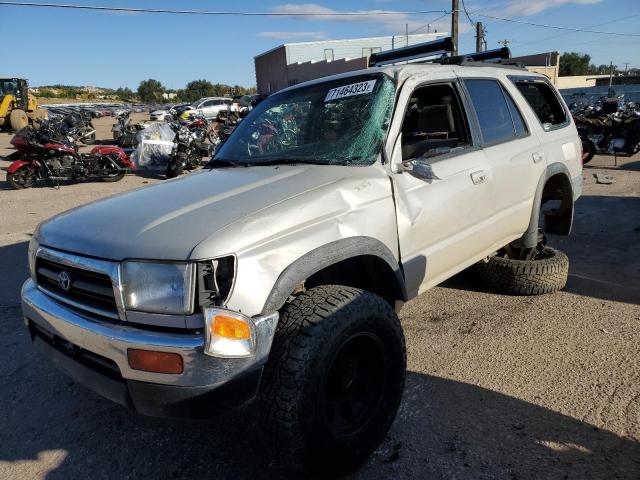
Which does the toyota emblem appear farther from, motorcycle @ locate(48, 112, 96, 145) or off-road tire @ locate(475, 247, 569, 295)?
motorcycle @ locate(48, 112, 96, 145)

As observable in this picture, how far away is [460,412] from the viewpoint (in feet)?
9.20

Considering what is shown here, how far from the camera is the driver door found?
2.88 metres

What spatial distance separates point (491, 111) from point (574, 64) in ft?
296

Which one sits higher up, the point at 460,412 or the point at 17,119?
the point at 17,119

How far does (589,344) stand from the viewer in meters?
3.49

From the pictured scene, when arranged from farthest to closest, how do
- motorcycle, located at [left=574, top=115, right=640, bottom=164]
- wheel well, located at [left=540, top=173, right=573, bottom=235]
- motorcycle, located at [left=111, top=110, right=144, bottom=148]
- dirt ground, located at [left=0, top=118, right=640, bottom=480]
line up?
motorcycle, located at [left=111, top=110, right=144, bottom=148] < motorcycle, located at [left=574, top=115, right=640, bottom=164] < wheel well, located at [left=540, top=173, right=573, bottom=235] < dirt ground, located at [left=0, top=118, right=640, bottom=480]

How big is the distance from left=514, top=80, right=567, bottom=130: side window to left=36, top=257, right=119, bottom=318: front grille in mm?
4104

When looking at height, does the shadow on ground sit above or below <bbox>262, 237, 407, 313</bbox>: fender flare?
below

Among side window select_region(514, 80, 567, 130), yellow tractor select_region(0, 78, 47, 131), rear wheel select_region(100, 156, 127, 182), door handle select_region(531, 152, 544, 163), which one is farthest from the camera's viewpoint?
yellow tractor select_region(0, 78, 47, 131)

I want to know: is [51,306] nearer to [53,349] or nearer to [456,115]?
[53,349]

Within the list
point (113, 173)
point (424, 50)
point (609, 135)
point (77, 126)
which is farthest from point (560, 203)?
point (77, 126)

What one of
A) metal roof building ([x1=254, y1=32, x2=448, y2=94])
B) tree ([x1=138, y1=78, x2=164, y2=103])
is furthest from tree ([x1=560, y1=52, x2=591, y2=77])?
tree ([x1=138, y1=78, x2=164, y2=103])

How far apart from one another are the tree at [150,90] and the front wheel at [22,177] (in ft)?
261

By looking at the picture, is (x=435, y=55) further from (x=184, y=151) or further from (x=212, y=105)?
(x=212, y=105)
